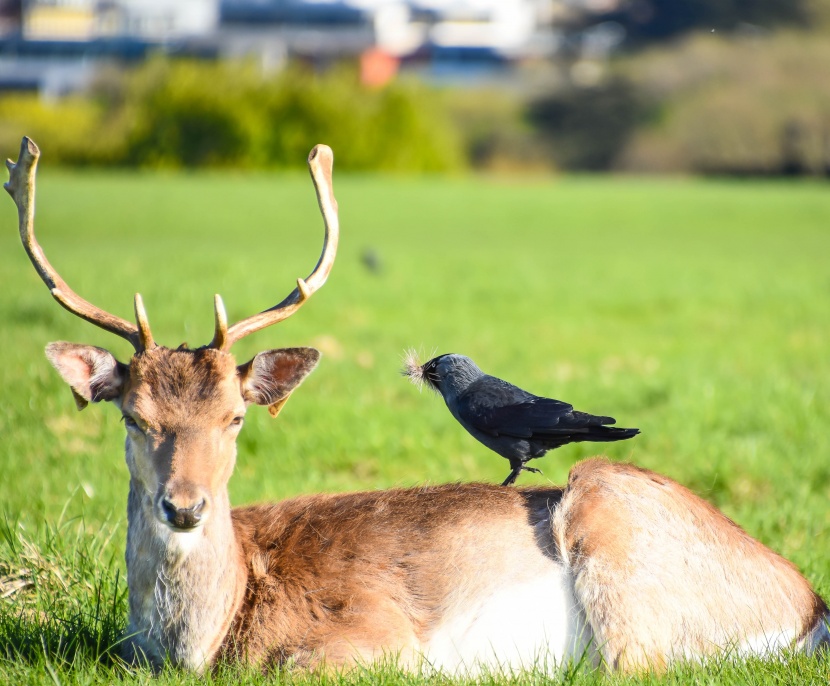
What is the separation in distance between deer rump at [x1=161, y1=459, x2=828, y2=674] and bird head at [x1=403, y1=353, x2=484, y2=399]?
54 centimetres

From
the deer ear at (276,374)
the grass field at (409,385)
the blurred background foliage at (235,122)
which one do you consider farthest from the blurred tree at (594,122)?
the deer ear at (276,374)

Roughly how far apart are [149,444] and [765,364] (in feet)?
26.6

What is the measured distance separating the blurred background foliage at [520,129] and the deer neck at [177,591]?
3962 cm

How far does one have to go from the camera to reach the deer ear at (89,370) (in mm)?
3965

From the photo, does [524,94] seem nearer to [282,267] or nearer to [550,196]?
[550,196]

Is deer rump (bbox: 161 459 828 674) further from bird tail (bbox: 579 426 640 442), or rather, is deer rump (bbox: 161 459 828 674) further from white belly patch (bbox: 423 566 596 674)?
bird tail (bbox: 579 426 640 442)

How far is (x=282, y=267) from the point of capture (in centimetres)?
1568

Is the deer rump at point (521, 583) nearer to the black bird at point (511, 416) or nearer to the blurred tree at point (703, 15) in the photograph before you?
the black bird at point (511, 416)

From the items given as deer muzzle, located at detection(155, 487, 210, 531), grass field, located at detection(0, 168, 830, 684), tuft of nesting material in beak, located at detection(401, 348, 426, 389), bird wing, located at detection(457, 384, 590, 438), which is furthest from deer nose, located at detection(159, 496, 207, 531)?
tuft of nesting material in beak, located at detection(401, 348, 426, 389)

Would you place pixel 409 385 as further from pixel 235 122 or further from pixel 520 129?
pixel 520 129

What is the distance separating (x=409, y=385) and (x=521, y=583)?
5254 mm

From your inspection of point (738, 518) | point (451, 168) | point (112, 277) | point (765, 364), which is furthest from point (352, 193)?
point (738, 518)

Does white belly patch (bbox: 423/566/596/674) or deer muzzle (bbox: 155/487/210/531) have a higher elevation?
deer muzzle (bbox: 155/487/210/531)

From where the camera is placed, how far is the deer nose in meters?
3.61
